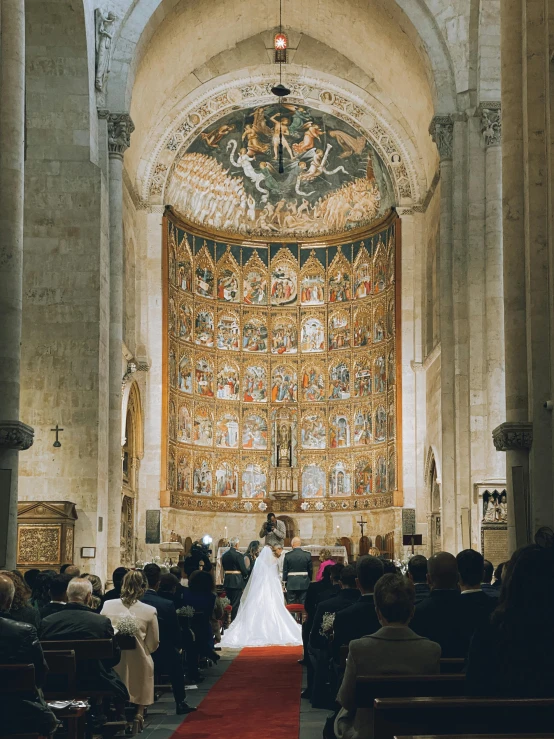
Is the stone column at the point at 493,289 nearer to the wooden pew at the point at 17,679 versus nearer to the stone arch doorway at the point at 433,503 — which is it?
the stone arch doorway at the point at 433,503

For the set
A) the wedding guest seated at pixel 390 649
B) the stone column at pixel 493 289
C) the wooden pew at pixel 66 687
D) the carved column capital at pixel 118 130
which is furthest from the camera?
the carved column capital at pixel 118 130

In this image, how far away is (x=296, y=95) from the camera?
3412cm

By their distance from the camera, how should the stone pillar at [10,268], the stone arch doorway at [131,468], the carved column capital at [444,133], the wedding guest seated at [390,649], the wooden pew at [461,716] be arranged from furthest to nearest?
the stone arch doorway at [131,468]
the carved column capital at [444,133]
the stone pillar at [10,268]
the wedding guest seated at [390,649]
the wooden pew at [461,716]

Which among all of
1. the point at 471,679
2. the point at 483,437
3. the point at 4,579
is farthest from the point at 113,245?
the point at 471,679

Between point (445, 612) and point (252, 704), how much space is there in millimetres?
5372

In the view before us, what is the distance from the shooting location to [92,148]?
24000 millimetres

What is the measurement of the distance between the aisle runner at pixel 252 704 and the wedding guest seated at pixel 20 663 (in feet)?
10.8

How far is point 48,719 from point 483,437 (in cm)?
1903

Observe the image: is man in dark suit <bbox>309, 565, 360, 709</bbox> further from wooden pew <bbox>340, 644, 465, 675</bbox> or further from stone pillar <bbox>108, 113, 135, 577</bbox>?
stone pillar <bbox>108, 113, 135, 577</bbox>

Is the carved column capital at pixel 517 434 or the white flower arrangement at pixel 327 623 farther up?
the carved column capital at pixel 517 434

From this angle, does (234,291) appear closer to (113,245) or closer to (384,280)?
(384,280)

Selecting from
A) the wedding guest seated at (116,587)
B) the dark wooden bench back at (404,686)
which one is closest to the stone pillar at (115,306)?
the wedding guest seated at (116,587)

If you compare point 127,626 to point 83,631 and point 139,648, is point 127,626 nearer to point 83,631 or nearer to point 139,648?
point 139,648

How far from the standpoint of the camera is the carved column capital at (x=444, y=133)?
26234 millimetres
